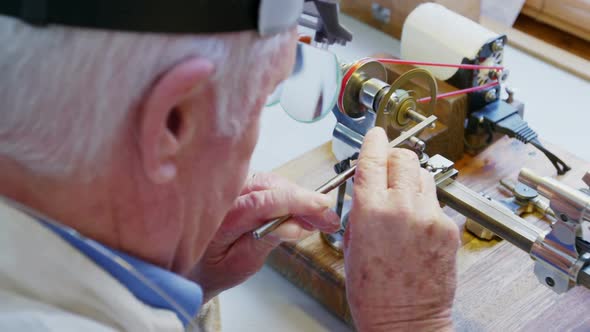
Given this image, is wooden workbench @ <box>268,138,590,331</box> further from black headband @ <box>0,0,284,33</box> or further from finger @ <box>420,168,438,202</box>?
black headband @ <box>0,0,284,33</box>

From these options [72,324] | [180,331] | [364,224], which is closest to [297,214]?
[364,224]

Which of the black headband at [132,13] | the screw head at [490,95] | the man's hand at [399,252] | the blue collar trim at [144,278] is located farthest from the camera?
the screw head at [490,95]

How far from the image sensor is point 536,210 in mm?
1016

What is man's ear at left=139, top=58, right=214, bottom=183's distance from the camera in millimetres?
468

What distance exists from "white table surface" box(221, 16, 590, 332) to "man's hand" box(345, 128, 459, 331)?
18 cm

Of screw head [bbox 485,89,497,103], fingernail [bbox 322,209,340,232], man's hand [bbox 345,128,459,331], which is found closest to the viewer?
man's hand [bbox 345,128,459,331]

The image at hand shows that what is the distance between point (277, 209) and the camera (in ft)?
2.71

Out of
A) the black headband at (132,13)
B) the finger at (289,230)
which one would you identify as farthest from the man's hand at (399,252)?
the black headband at (132,13)

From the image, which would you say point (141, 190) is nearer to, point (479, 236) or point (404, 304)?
point (404, 304)

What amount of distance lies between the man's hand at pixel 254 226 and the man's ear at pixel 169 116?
301 mm

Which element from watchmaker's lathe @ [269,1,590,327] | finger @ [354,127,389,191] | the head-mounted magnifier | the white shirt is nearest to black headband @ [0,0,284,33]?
the head-mounted magnifier

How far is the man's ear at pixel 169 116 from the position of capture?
0.47 metres

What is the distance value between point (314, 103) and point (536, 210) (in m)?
0.43

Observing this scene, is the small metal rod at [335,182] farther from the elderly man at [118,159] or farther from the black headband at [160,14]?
the black headband at [160,14]
